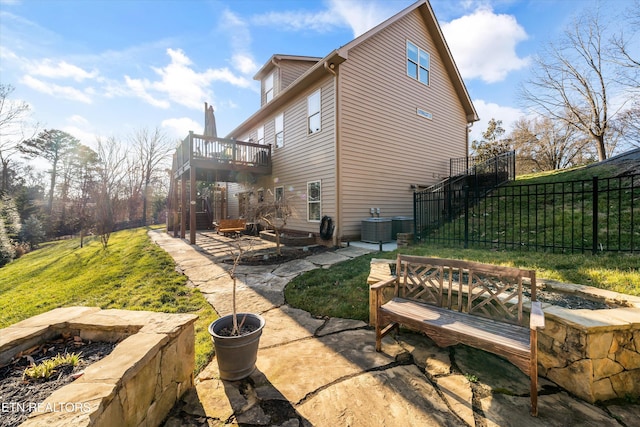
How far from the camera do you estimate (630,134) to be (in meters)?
16.0

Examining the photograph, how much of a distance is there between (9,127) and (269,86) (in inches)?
1005

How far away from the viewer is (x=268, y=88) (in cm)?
1355

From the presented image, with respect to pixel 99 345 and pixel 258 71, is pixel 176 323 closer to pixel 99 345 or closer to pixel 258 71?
pixel 99 345

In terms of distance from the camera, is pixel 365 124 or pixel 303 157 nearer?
pixel 365 124

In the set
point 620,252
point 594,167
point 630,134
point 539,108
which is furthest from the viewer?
point 539,108

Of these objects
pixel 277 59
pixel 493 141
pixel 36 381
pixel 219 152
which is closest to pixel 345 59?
pixel 277 59

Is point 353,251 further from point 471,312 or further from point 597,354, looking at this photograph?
point 597,354

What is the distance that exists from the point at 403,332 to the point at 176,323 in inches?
97.2

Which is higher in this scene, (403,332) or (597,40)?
(597,40)

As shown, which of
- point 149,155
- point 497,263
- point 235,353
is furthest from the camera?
point 149,155

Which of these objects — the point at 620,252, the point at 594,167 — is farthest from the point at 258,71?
the point at 594,167

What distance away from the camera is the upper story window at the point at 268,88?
1327cm

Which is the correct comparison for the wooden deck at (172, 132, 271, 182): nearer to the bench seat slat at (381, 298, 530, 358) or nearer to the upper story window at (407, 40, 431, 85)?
the upper story window at (407, 40, 431, 85)

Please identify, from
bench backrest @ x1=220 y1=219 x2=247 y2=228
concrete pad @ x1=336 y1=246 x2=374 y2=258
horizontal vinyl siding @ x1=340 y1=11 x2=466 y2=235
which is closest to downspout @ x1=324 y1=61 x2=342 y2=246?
horizontal vinyl siding @ x1=340 y1=11 x2=466 y2=235
